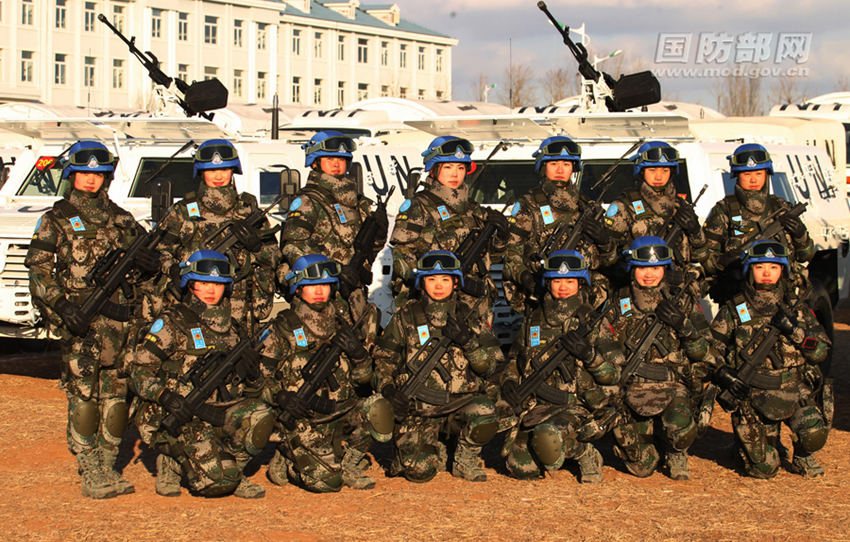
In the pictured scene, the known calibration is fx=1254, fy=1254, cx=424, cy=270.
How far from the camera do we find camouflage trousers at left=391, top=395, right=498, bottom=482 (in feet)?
23.9

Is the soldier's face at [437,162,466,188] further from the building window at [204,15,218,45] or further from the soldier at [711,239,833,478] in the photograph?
the building window at [204,15,218,45]

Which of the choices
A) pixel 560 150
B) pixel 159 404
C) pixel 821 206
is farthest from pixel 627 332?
pixel 821 206

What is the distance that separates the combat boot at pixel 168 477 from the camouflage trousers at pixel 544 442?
191 cm

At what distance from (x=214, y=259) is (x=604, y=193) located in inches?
142

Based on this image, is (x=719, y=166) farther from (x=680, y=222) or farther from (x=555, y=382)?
(x=555, y=382)

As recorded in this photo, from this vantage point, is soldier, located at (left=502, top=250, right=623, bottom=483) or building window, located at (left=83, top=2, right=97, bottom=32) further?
building window, located at (left=83, top=2, right=97, bottom=32)

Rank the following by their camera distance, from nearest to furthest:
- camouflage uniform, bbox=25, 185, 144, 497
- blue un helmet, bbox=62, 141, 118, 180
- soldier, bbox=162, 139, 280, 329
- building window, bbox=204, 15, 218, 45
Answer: camouflage uniform, bbox=25, 185, 144, 497 → blue un helmet, bbox=62, 141, 118, 180 → soldier, bbox=162, 139, 280, 329 → building window, bbox=204, 15, 218, 45

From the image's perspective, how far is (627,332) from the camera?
7715mm

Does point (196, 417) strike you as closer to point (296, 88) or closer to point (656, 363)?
point (656, 363)

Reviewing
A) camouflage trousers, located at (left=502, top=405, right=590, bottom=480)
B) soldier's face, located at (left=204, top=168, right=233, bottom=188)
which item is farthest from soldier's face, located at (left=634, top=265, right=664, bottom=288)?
soldier's face, located at (left=204, top=168, right=233, bottom=188)

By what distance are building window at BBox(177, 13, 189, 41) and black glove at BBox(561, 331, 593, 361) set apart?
173 ft

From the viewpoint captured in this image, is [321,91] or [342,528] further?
[321,91]

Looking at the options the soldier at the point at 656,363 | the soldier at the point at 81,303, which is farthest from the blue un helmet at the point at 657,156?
the soldier at the point at 81,303

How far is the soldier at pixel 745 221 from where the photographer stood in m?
8.53
